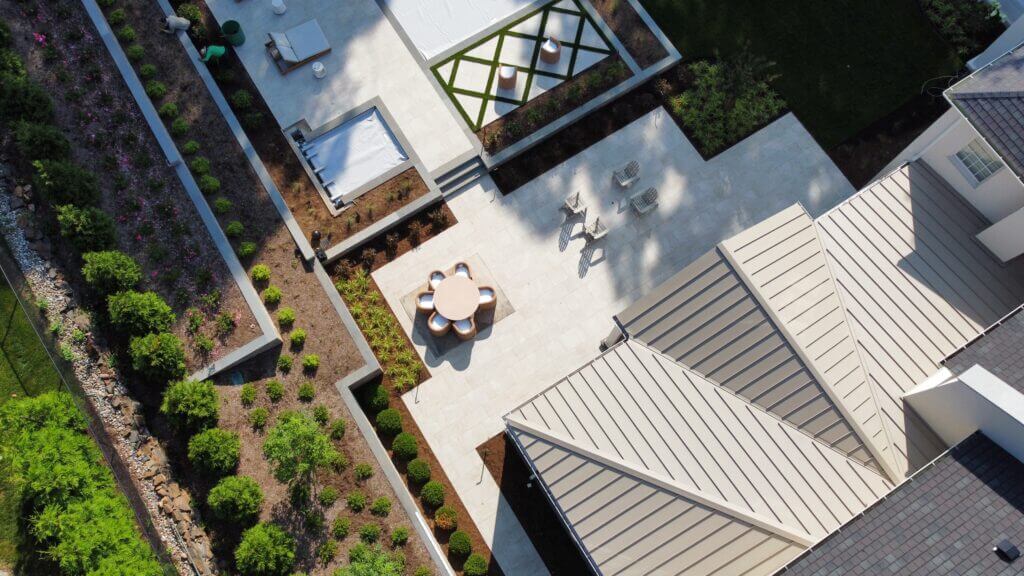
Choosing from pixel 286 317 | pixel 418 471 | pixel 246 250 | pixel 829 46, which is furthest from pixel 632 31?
pixel 418 471

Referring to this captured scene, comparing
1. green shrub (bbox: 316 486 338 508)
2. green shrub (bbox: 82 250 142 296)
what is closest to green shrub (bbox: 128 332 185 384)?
green shrub (bbox: 82 250 142 296)

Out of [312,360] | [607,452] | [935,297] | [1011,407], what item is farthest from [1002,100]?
[312,360]

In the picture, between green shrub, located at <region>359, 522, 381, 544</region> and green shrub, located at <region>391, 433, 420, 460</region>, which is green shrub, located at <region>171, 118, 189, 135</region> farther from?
green shrub, located at <region>359, 522, 381, 544</region>

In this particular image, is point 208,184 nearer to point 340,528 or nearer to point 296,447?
point 296,447

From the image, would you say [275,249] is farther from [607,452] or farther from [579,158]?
[607,452]

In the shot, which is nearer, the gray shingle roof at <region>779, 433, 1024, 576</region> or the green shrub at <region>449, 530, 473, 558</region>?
the gray shingle roof at <region>779, 433, 1024, 576</region>

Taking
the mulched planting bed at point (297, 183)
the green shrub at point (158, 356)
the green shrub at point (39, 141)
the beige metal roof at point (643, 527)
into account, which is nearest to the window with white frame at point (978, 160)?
the beige metal roof at point (643, 527)

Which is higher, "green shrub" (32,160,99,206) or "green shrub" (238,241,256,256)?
"green shrub" (32,160,99,206)
